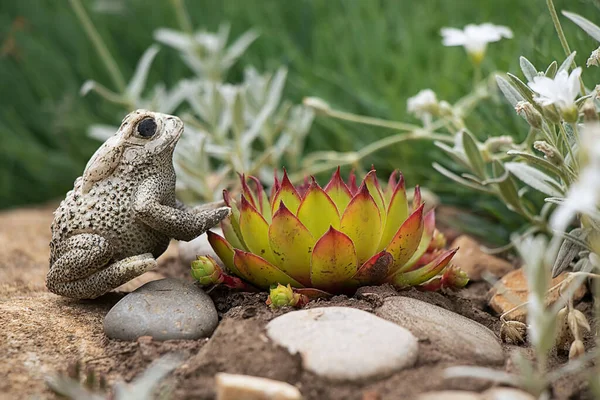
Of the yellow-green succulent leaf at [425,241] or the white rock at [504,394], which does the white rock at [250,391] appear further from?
the yellow-green succulent leaf at [425,241]

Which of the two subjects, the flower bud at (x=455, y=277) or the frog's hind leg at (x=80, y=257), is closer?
the frog's hind leg at (x=80, y=257)

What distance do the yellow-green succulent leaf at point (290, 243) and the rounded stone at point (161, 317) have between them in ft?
0.99

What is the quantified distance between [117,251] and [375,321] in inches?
39.6

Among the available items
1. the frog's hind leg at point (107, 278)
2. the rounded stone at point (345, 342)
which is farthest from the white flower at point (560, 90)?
the frog's hind leg at point (107, 278)

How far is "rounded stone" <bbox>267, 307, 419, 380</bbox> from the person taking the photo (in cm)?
194

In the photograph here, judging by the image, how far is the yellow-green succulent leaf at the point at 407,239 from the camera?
95.7 inches

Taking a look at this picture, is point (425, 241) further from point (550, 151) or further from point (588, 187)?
point (588, 187)

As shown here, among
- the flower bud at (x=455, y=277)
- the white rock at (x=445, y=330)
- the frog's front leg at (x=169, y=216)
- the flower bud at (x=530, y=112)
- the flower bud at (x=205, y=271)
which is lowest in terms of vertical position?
the flower bud at (x=455, y=277)

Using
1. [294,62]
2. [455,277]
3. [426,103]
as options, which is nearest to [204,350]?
[455,277]

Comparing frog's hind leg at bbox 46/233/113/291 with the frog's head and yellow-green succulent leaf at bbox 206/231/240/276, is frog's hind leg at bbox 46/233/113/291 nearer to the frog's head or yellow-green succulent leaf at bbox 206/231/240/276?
the frog's head

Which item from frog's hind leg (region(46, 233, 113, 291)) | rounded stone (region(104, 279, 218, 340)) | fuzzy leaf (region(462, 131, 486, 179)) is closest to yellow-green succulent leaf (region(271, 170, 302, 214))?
rounded stone (region(104, 279, 218, 340))

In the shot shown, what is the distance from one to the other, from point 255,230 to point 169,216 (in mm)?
310

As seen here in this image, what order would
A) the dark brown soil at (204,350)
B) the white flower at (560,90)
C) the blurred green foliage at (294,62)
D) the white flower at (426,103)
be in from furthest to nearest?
the blurred green foliage at (294,62) < the white flower at (426,103) < the white flower at (560,90) < the dark brown soil at (204,350)

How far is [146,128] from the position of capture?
102 inches
